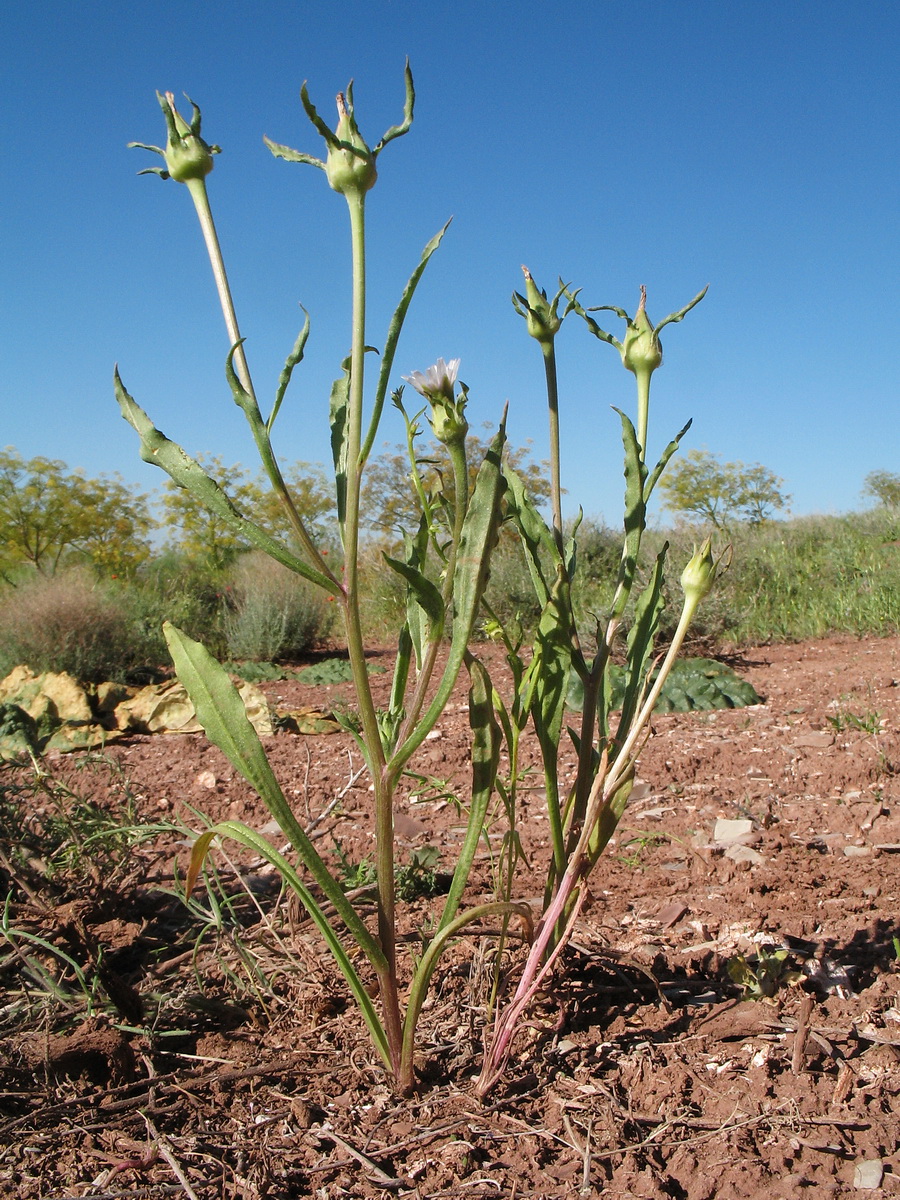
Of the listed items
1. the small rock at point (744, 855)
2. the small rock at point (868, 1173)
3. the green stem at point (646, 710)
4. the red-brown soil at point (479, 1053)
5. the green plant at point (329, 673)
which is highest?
the green stem at point (646, 710)

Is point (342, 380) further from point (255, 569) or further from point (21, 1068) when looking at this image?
point (255, 569)

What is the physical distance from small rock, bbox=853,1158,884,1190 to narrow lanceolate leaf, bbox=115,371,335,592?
39.5 inches

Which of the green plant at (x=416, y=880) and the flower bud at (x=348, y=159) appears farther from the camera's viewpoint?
the green plant at (x=416, y=880)

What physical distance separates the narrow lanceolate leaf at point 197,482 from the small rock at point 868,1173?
3.29 ft

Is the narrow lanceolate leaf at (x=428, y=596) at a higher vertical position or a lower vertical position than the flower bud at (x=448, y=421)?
lower

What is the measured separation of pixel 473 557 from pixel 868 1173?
36.7 inches

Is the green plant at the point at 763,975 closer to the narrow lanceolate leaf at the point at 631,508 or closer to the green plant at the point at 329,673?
the narrow lanceolate leaf at the point at 631,508

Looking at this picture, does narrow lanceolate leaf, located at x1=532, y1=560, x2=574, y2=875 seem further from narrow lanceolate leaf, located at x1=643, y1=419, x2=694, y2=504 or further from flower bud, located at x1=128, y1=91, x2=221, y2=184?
flower bud, located at x1=128, y1=91, x2=221, y2=184

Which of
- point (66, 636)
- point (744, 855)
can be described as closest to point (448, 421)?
point (744, 855)

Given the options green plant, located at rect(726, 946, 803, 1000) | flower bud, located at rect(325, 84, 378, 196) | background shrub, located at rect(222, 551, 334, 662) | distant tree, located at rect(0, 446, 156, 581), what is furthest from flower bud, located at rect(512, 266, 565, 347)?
distant tree, located at rect(0, 446, 156, 581)

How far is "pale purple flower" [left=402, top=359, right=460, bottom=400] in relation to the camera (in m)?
1.12

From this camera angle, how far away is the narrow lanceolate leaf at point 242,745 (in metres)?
1.10

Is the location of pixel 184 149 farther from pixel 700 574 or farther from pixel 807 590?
pixel 807 590

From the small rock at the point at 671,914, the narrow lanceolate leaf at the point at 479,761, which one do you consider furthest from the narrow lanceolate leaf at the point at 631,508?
the small rock at the point at 671,914
